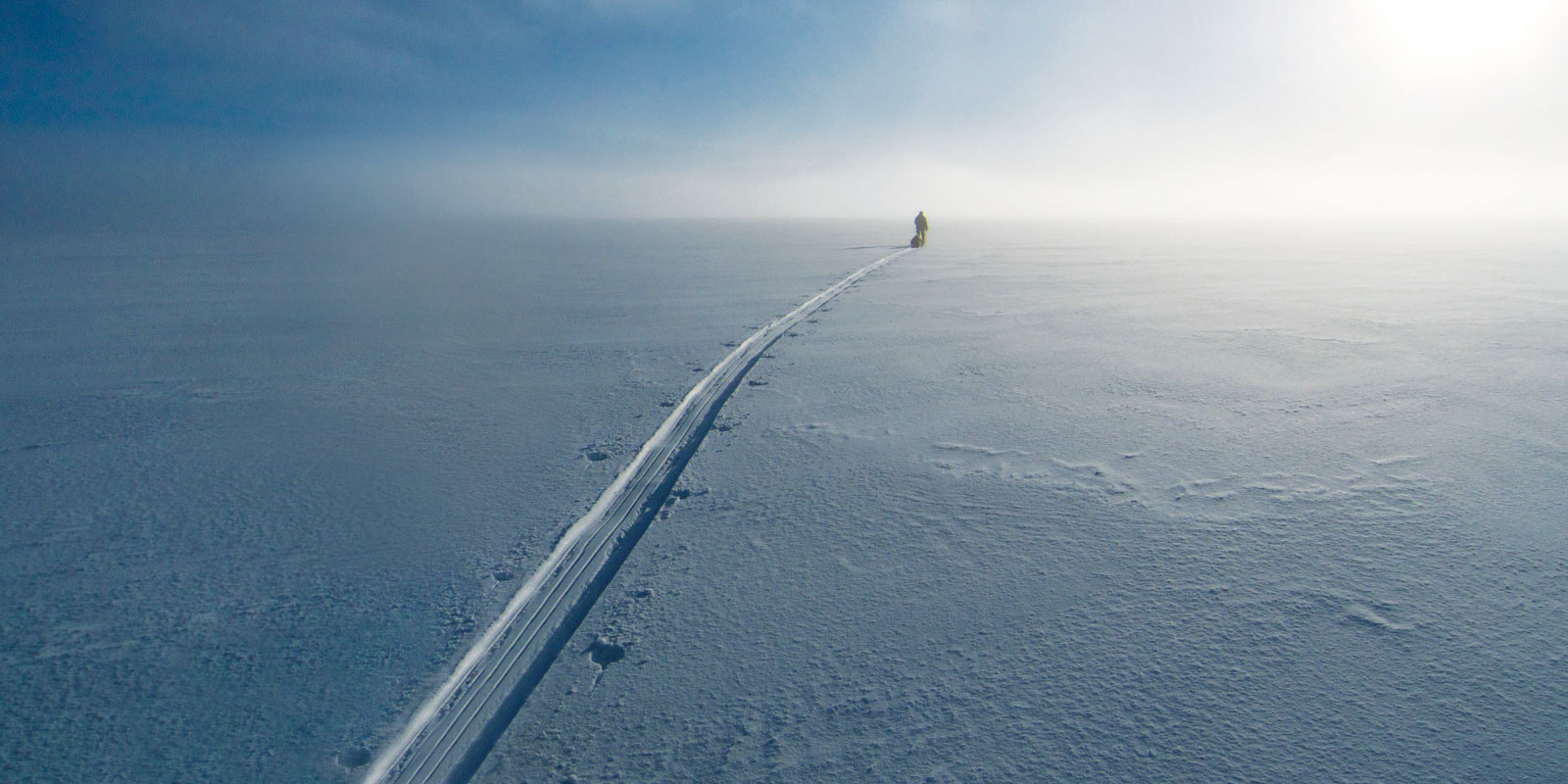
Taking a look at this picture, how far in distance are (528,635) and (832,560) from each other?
1.39 metres

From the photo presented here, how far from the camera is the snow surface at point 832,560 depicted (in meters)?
2.38

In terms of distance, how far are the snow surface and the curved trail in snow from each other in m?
0.10

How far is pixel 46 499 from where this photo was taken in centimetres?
423

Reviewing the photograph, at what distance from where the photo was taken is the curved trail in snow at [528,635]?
7.69 feet

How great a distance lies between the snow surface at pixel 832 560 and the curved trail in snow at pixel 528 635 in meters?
0.10

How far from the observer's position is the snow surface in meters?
2.38

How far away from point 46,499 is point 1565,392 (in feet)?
35.5

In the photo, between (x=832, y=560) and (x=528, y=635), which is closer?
(x=528, y=635)

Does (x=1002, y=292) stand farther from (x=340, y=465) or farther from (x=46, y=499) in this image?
(x=46, y=499)

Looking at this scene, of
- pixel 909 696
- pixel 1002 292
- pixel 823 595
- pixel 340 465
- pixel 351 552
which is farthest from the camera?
pixel 1002 292

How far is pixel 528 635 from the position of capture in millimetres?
2938

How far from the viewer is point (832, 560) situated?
3.52m

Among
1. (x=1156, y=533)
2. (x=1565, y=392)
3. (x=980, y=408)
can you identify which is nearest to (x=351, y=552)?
(x=1156, y=533)

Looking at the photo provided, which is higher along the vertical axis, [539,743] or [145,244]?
[145,244]
